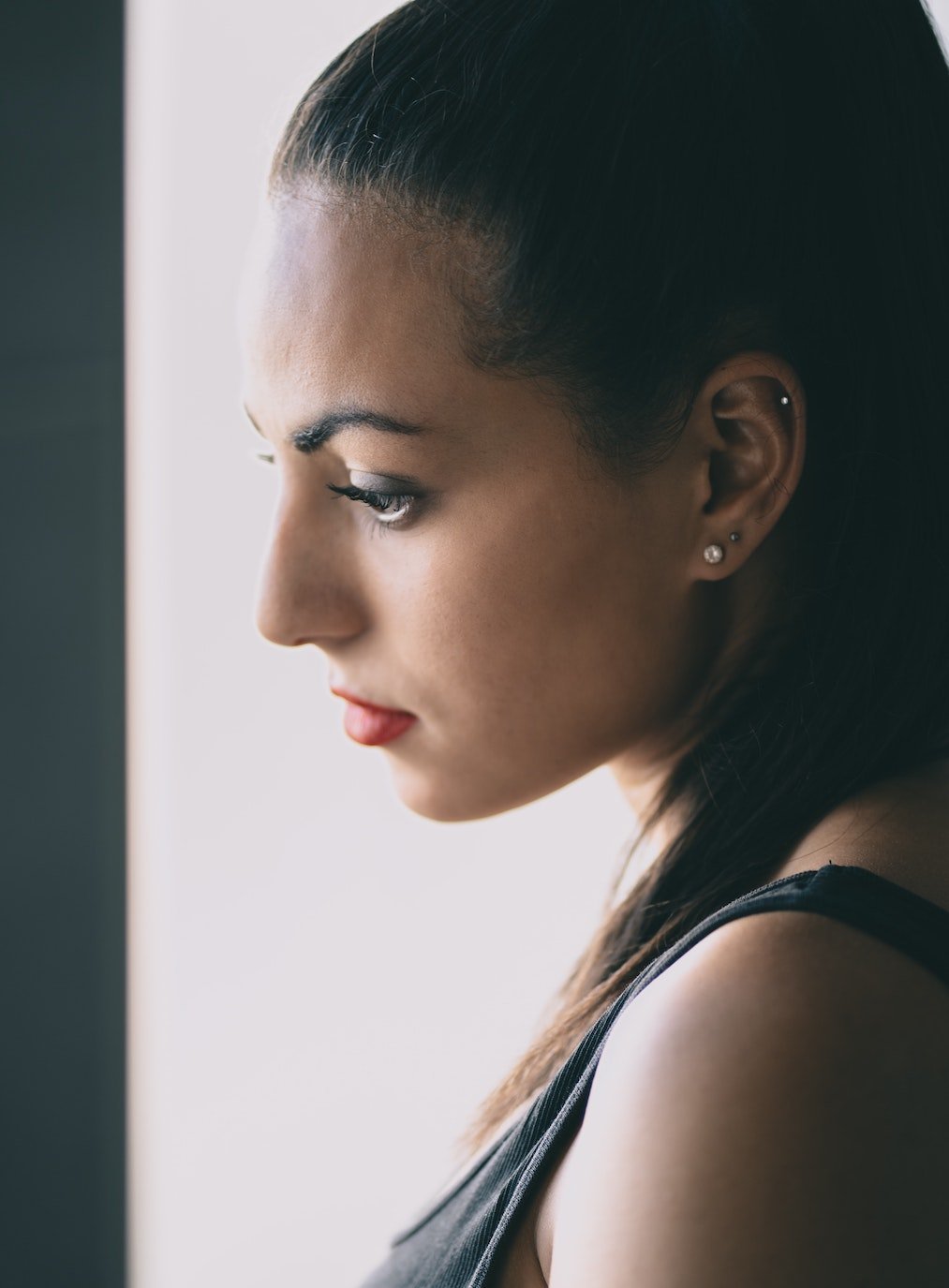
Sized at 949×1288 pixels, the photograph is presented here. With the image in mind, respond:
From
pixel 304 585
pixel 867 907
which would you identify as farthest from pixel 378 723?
pixel 867 907

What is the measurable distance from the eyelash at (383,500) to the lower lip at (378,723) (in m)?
0.13

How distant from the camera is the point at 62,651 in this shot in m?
1.17

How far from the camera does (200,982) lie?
1521 mm

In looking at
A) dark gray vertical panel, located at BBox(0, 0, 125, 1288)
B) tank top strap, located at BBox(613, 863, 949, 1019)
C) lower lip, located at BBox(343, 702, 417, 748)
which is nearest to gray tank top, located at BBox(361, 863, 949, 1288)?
tank top strap, located at BBox(613, 863, 949, 1019)

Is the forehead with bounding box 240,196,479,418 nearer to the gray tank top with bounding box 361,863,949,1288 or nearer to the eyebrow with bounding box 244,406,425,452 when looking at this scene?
the eyebrow with bounding box 244,406,425,452

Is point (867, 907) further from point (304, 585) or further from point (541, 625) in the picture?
point (304, 585)

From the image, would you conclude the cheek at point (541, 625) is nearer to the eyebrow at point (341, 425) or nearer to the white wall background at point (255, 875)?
the eyebrow at point (341, 425)

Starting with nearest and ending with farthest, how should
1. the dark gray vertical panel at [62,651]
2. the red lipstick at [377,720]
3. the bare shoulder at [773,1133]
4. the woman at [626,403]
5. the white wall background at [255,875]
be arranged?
the bare shoulder at [773,1133] → the woman at [626,403] → the red lipstick at [377,720] → the dark gray vertical panel at [62,651] → the white wall background at [255,875]

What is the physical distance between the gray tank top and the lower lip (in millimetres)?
227

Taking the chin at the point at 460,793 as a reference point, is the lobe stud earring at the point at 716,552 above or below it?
above

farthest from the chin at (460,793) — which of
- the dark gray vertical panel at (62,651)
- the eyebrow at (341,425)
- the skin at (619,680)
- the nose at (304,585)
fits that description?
the dark gray vertical panel at (62,651)

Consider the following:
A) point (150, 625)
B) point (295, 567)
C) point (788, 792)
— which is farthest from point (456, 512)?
point (150, 625)

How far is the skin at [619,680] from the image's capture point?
0.44m

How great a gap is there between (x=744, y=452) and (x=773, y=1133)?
388 mm
